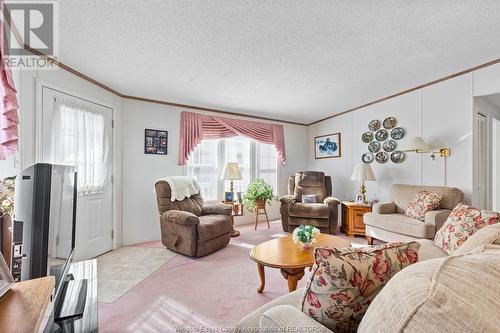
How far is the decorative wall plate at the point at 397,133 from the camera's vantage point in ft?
12.8

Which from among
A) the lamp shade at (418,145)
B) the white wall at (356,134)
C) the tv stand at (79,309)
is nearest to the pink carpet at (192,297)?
the tv stand at (79,309)

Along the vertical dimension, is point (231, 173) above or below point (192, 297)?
above

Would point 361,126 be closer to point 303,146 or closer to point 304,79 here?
point 303,146

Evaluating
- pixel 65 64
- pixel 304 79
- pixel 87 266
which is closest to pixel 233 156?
pixel 304 79

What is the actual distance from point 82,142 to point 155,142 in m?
1.10

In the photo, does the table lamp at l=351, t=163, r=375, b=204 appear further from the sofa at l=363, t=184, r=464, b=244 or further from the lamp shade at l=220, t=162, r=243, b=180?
the lamp shade at l=220, t=162, r=243, b=180

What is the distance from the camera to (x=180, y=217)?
3.08m

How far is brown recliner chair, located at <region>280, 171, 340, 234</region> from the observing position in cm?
408

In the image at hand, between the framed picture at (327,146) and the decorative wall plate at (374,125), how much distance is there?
2.49 ft

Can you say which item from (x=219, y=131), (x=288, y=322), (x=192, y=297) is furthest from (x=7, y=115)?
(x=219, y=131)

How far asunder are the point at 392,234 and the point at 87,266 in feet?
11.2

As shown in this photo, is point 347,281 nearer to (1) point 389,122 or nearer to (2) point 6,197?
(2) point 6,197

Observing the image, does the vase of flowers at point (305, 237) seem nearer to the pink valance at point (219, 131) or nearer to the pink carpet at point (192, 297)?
the pink carpet at point (192, 297)

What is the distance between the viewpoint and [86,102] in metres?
3.01
